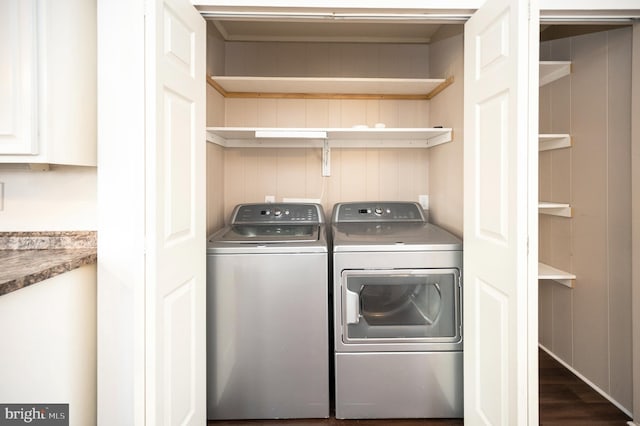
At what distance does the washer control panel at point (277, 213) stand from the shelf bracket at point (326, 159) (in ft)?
1.08

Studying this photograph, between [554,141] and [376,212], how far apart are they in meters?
1.24

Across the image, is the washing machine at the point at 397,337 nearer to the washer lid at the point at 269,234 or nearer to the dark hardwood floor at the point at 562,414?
Answer: the dark hardwood floor at the point at 562,414

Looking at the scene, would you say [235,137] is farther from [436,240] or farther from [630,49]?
[630,49]

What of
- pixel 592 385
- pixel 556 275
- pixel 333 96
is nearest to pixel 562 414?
pixel 592 385

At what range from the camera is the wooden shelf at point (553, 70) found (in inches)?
89.6

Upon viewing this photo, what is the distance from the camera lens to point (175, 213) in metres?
1.39

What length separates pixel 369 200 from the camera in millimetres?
2910

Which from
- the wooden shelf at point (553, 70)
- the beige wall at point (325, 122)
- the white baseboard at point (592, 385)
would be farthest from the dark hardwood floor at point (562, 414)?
the wooden shelf at point (553, 70)

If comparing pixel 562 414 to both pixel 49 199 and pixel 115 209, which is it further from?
pixel 49 199

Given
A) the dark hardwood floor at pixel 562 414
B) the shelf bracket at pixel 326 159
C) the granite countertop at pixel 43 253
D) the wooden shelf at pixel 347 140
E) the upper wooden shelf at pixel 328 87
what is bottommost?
the dark hardwood floor at pixel 562 414

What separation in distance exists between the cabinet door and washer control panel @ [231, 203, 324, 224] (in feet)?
4.67

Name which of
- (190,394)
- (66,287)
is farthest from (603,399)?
(66,287)

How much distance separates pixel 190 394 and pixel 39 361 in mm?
554

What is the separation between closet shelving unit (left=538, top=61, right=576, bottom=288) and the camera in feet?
7.34
